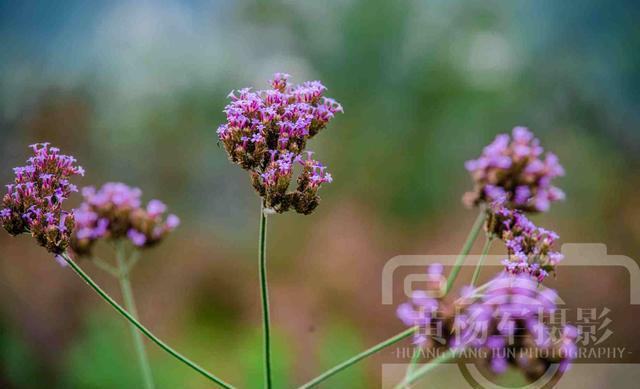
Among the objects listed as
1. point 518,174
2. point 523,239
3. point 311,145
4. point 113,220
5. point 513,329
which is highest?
point 311,145

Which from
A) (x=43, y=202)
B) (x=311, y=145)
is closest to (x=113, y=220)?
(x=43, y=202)

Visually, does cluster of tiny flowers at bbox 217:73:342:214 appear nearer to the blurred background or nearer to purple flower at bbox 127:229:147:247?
purple flower at bbox 127:229:147:247

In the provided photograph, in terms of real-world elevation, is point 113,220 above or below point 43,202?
above

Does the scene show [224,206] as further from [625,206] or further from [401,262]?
[625,206]

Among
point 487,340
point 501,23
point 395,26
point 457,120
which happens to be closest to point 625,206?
point 457,120

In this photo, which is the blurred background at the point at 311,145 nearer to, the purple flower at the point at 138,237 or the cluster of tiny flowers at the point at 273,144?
the purple flower at the point at 138,237

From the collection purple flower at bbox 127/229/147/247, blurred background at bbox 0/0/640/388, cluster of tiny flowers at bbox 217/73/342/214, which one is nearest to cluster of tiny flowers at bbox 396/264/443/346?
cluster of tiny flowers at bbox 217/73/342/214

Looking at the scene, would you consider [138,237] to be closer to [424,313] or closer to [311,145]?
[424,313]

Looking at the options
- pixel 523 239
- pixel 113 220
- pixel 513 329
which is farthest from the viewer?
pixel 113 220
